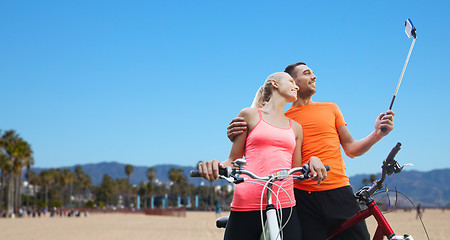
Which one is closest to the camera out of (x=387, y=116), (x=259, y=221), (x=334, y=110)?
(x=259, y=221)

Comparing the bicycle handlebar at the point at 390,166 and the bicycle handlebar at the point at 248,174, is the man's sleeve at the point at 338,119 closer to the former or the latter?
the bicycle handlebar at the point at 390,166

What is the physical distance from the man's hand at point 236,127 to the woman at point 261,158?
4 centimetres

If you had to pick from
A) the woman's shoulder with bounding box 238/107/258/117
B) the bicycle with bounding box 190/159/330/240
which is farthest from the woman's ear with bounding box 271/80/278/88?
the bicycle with bounding box 190/159/330/240

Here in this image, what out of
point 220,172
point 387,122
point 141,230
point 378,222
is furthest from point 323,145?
point 141,230

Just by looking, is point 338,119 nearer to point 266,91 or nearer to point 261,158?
point 266,91

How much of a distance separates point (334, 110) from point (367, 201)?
814mm

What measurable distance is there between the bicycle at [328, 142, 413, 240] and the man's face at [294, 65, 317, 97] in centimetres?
81

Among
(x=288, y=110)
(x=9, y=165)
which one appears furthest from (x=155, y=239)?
(x=9, y=165)

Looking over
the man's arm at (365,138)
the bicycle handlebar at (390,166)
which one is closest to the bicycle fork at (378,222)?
the bicycle handlebar at (390,166)

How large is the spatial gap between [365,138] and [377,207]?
2.28ft

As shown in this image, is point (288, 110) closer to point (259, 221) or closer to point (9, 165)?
point (259, 221)

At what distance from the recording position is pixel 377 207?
10.6ft

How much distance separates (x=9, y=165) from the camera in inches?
2618

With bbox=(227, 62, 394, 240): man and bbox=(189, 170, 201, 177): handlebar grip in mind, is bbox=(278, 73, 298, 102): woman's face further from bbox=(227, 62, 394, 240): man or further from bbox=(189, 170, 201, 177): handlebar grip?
bbox=(189, 170, 201, 177): handlebar grip
